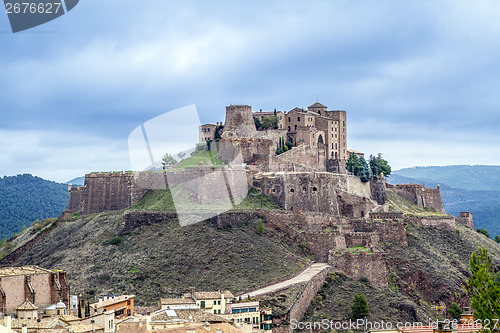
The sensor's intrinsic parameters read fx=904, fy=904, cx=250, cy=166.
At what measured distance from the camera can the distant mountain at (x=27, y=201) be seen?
6559 inches

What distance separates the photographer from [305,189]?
92.0 metres

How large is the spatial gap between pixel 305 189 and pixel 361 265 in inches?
541

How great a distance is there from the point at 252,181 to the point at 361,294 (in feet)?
70.8

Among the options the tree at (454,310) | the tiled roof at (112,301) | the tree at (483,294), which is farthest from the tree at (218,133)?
the tree at (483,294)

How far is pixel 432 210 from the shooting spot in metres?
112

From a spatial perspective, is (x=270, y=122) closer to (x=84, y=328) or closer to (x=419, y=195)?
(x=419, y=195)

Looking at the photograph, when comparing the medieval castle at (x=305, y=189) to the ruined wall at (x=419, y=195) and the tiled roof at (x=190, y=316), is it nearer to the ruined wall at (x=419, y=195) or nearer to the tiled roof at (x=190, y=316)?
the ruined wall at (x=419, y=195)

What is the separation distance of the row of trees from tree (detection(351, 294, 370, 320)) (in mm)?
31656

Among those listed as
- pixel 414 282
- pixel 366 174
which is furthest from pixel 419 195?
pixel 414 282

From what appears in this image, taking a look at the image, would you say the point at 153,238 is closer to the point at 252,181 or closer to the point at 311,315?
the point at 252,181

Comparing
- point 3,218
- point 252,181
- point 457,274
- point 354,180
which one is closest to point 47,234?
point 252,181

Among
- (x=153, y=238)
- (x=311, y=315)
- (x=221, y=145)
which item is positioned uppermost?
(x=221, y=145)

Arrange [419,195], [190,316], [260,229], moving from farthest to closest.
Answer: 1. [419,195]
2. [260,229]
3. [190,316]

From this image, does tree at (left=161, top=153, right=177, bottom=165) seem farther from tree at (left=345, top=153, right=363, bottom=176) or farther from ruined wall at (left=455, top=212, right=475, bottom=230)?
ruined wall at (left=455, top=212, right=475, bottom=230)
